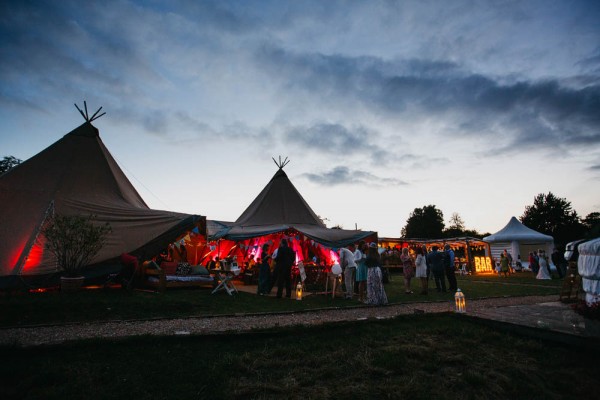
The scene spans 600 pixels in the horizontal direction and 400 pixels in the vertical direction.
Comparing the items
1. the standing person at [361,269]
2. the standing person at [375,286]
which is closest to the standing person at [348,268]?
the standing person at [361,269]

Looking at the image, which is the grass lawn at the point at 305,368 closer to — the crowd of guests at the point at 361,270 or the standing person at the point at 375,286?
the standing person at the point at 375,286

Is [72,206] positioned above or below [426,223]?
below

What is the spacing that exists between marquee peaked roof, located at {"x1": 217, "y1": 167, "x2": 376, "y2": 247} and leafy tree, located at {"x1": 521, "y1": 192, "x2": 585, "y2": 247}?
126 feet

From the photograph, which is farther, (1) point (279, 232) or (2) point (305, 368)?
(1) point (279, 232)

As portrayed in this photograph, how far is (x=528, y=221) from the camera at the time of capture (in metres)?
44.7

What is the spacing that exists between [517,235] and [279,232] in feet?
59.8

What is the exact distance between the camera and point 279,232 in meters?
13.7

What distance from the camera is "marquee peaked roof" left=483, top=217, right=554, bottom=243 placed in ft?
71.1

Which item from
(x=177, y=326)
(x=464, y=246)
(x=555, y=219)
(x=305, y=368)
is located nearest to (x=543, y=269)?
(x=464, y=246)

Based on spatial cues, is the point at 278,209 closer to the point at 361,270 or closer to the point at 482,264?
the point at 361,270

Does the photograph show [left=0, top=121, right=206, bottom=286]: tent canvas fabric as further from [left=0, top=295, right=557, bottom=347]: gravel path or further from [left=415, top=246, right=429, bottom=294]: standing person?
[left=415, top=246, right=429, bottom=294]: standing person

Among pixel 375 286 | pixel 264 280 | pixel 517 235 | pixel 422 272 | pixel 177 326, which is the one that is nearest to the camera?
pixel 177 326

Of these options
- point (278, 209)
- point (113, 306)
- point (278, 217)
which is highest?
point (278, 209)

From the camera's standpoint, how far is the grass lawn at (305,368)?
9.12 feet
